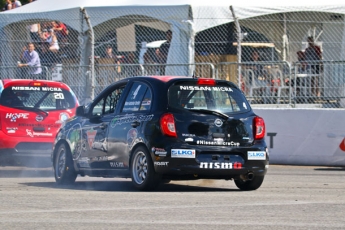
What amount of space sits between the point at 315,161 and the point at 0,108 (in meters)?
5.89

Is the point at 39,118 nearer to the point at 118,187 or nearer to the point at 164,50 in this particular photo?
the point at 118,187

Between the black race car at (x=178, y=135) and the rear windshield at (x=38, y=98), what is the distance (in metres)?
3.46

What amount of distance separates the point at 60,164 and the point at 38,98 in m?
3.13

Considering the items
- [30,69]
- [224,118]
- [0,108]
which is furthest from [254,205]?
[30,69]

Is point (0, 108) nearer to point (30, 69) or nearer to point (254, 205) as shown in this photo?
point (30, 69)

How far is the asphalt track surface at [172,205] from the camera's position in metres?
7.49

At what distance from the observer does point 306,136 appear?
15.7 m

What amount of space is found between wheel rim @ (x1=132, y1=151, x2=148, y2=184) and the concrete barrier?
19.6 ft

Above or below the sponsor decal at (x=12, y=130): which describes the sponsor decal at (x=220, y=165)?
above

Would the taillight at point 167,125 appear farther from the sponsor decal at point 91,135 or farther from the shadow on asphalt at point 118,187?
the sponsor decal at point 91,135

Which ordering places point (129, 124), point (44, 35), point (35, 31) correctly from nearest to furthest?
point (129, 124), point (44, 35), point (35, 31)

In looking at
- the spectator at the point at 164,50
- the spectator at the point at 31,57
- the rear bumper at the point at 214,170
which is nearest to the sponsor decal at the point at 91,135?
the rear bumper at the point at 214,170

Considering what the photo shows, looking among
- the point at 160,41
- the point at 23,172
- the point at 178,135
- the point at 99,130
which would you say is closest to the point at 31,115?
the point at 23,172

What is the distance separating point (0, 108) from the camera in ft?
46.6
